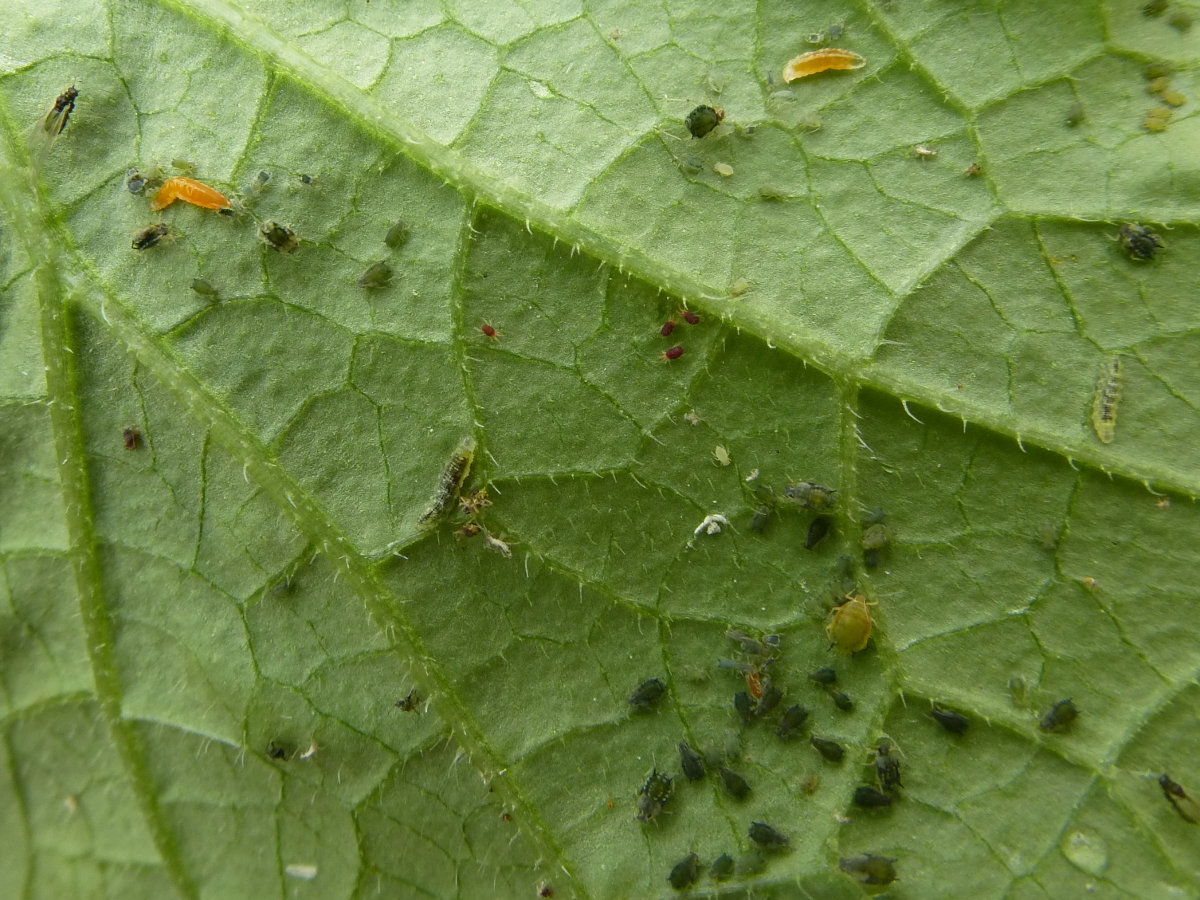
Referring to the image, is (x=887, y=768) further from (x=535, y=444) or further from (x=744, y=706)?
(x=535, y=444)

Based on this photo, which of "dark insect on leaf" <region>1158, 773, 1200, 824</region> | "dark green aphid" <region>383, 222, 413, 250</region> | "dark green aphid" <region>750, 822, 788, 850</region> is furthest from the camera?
"dark green aphid" <region>383, 222, 413, 250</region>

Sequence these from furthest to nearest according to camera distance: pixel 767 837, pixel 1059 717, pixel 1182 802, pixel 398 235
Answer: pixel 398 235 → pixel 767 837 → pixel 1059 717 → pixel 1182 802

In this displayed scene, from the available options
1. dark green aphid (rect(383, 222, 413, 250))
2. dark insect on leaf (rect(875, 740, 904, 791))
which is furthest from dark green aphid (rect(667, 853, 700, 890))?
dark green aphid (rect(383, 222, 413, 250))

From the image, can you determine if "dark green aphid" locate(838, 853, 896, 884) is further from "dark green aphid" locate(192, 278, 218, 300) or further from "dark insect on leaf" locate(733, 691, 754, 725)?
"dark green aphid" locate(192, 278, 218, 300)

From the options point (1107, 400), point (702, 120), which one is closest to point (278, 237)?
point (702, 120)

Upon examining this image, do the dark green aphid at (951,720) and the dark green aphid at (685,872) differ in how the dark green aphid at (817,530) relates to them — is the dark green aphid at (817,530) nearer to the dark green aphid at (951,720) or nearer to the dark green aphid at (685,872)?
the dark green aphid at (951,720)
